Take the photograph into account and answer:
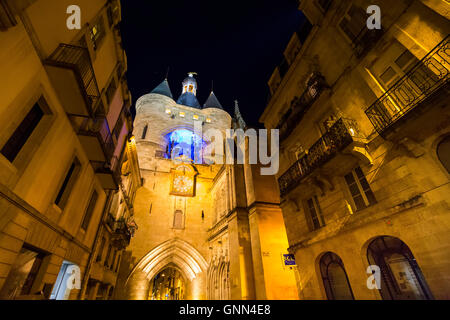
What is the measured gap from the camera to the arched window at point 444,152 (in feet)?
15.9

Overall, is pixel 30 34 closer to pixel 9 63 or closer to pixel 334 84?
pixel 9 63

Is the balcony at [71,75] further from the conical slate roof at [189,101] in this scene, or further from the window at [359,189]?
the conical slate roof at [189,101]

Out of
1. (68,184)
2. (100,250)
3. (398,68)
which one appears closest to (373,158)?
(398,68)

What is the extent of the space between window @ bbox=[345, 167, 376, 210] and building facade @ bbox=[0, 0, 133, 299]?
9.27 m

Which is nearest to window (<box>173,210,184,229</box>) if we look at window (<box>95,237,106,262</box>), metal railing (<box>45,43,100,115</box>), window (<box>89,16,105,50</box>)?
window (<box>95,237,106,262</box>)

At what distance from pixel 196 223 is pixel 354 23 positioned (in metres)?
19.4

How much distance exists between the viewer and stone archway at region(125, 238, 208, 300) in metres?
17.3

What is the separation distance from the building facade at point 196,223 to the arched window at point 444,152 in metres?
9.46

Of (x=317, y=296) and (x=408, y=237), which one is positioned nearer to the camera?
(x=408, y=237)

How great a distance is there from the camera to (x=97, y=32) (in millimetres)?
8727

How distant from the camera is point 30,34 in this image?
518 centimetres

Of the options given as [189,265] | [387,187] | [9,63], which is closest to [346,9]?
[387,187]

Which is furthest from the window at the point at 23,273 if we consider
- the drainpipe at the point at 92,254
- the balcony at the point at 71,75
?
the balcony at the point at 71,75
